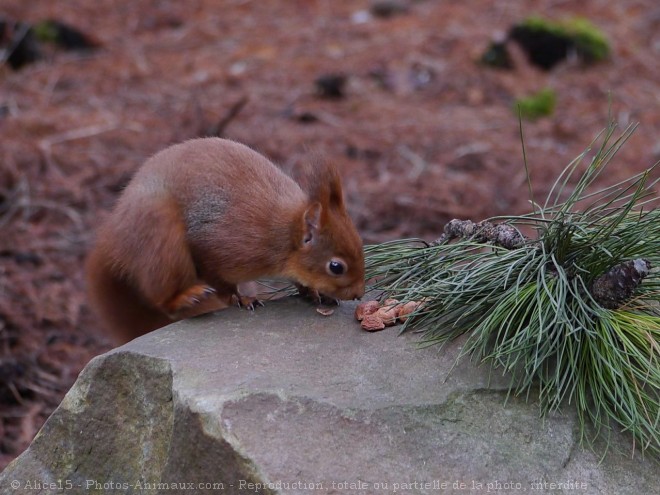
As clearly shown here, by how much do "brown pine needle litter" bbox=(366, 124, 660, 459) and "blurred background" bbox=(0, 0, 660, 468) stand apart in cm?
197

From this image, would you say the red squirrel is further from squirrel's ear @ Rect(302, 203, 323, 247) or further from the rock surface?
the rock surface

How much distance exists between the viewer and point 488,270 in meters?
2.43

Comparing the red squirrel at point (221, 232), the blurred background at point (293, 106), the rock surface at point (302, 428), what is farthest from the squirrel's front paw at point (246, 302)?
the blurred background at point (293, 106)

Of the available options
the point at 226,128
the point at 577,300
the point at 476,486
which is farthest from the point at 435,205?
the point at 476,486

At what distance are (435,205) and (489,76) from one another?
2429 millimetres

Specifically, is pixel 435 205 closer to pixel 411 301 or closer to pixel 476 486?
pixel 411 301

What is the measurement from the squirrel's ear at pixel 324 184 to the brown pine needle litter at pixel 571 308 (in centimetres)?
34

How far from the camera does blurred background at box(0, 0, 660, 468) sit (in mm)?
4516

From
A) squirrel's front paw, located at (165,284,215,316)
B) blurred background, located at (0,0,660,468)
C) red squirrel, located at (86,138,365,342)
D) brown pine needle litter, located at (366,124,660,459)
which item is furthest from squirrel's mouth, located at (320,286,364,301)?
blurred background, located at (0,0,660,468)

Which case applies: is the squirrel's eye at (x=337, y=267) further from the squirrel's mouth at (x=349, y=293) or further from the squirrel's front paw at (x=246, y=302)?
the squirrel's front paw at (x=246, y=302)

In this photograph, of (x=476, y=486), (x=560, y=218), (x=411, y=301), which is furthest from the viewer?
(x=411, y=301)

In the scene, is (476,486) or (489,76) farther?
(489,76)

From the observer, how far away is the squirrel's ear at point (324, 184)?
2559 mm

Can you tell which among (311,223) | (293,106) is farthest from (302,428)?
(293,106)
